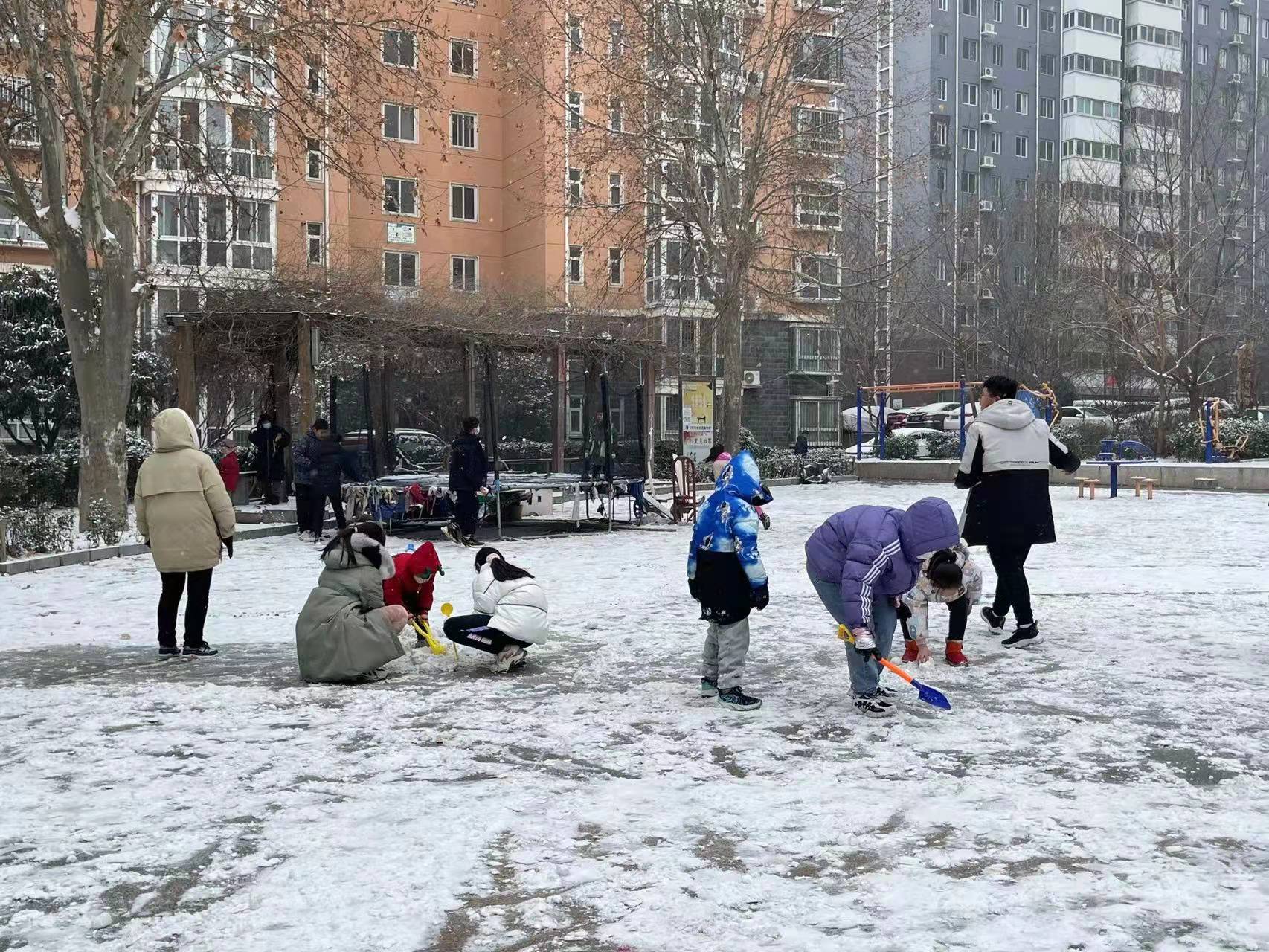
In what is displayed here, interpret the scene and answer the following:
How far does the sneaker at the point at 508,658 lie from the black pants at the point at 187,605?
2.06m

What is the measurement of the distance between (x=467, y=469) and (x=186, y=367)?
7.69 m

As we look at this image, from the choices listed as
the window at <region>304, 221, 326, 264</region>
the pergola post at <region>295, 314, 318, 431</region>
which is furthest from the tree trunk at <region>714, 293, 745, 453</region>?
the window at <region>304, 221, 326, 264</region>

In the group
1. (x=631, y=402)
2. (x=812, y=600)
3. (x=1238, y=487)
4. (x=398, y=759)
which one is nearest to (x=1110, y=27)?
(x=1238, y=487)

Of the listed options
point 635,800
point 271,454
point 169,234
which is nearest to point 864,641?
point 635,800

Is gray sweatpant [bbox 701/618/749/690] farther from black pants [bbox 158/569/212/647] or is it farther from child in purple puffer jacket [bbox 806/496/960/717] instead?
black pants [bbox 158/569/212/647]

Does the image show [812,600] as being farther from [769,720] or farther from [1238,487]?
[1238,487]

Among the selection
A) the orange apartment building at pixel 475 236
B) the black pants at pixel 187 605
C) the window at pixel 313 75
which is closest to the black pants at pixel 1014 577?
the black pants at pixel 187 605

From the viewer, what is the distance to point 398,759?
5.96m

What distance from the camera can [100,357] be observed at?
54.7ft

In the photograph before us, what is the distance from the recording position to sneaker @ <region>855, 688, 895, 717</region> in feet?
22.3

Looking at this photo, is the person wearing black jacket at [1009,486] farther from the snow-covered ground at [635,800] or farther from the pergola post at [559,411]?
the pergola post at [559,411]

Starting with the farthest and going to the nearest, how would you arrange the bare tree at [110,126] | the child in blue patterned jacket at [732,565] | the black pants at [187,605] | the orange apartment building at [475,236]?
1. the orange apartment building at [475,236]
2. the bare tree at [110,126]
3. the black pants at [187,605]
4. the child in blue patterned jacket at [732,565]

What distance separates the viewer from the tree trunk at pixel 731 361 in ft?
75.2

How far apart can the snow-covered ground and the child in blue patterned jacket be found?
337mm
